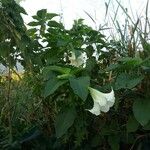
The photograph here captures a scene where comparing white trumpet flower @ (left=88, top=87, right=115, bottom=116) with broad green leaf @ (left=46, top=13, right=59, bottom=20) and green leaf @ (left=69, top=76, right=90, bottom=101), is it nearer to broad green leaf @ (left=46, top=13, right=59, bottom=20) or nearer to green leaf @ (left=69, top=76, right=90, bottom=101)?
green leaf @ (left=69, top=76, right=90, bottom=101)

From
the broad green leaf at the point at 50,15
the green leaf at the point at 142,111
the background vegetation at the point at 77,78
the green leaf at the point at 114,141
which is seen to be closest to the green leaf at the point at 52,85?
the background vegetation at the point at 77,78

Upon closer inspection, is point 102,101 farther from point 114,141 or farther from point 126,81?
point 114,141

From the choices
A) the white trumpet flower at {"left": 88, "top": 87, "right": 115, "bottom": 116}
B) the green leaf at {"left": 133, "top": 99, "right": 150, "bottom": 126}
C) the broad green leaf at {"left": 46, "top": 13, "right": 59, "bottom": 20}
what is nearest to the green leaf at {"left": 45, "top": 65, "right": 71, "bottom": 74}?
the white trumpet flower at {"left": 88, "top": 87, "right": 115, "bottom": 116}

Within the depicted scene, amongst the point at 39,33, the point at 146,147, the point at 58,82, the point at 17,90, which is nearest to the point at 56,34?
the point at 39,33

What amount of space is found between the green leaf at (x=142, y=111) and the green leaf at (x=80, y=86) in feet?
0.78

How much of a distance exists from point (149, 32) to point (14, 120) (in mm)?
978

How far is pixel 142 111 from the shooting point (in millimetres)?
1781

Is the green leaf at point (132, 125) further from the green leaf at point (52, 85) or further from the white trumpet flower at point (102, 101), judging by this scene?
the green leaf at point (52, 85)

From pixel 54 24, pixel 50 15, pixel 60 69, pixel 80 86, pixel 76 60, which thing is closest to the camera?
pixel 80 86

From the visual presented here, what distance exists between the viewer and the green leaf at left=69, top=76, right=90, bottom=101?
5.50 ft

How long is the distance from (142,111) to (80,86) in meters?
0.28

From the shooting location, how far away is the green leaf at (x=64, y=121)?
1854 mm

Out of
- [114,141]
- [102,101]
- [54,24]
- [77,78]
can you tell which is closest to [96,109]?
[102,101]

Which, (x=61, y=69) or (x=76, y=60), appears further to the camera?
(x=76, y=60)
